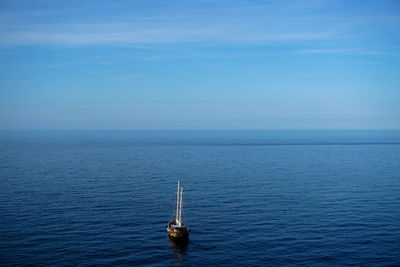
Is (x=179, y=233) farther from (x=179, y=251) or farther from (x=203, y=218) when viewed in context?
(x=203, y=218)

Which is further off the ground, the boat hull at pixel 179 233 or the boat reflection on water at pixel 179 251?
the boat hull at pixel 179 233

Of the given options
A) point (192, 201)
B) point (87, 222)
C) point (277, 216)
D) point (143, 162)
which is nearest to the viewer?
point (87, 222)

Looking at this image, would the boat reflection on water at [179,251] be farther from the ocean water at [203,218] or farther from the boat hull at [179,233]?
the boat hull at [179,233]

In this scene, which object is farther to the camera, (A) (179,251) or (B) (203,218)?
(B) (203,218)

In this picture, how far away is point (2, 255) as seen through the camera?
5866cm

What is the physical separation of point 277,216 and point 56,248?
4689 centimetres

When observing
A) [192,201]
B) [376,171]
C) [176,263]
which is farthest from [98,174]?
[376,171]

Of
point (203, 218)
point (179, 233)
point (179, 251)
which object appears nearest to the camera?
point (179, 251)

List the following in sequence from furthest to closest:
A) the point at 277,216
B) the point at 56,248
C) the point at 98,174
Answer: the point at 98,174, the point at 277,216, the point at 56,248

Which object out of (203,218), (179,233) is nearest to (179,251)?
(179,233)

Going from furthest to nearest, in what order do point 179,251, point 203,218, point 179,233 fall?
1. point 203,218
2. point 179,233
3. point 179,251

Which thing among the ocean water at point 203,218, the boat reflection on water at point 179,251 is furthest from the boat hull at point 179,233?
the ocean water at point 203,218

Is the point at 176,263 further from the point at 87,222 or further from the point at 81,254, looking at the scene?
the point at 87,222

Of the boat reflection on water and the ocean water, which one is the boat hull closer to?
the boat reflection on water
